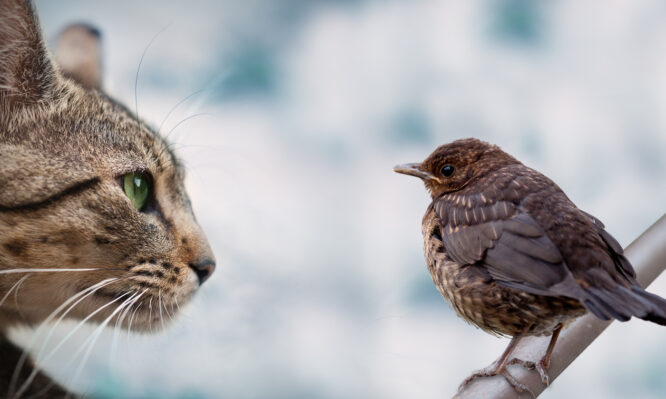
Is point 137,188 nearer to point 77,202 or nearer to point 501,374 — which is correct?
point 77,202

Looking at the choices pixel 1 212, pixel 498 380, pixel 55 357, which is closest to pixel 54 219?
pixel 1 212

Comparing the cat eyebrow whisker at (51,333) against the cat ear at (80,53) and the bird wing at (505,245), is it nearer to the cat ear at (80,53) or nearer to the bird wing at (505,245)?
the cat ear at (80,53)

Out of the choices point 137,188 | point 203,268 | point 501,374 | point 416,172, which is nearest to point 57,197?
point 137,188

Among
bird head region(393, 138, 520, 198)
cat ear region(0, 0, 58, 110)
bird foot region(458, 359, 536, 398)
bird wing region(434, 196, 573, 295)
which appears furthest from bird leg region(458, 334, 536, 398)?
cat ear region(0, 0, 58, 110)

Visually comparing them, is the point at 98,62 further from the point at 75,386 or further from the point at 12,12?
the point at 75,386

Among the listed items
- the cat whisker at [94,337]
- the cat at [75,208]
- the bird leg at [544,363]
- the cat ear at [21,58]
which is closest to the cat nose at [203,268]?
the cat at [75,208]

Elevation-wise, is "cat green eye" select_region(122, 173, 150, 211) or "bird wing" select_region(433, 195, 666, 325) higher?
"bird wing" select_region(433, 195, 666, 325)

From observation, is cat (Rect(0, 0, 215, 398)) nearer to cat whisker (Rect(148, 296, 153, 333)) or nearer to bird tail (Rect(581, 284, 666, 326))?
cat whisker (Rect(148, 296, 153, 333))
